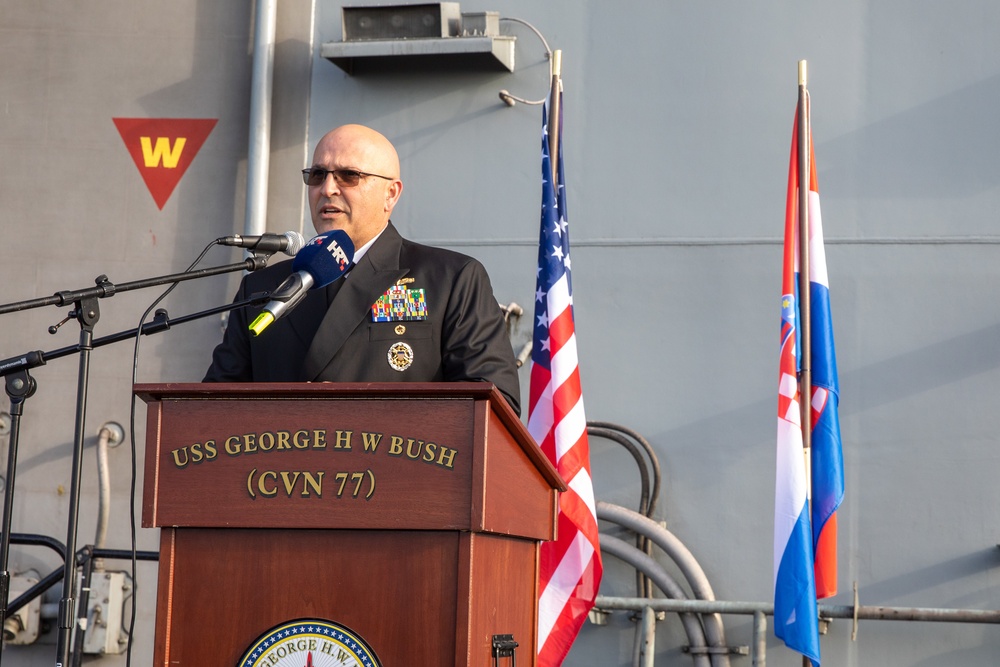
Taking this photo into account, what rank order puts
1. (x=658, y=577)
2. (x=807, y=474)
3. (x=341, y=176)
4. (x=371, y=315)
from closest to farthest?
(x=371, y=315)
(x=341, y=176)
(x=807, y=474)
(x=658, y=577)

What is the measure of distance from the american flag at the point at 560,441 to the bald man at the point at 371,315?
1.49 meters

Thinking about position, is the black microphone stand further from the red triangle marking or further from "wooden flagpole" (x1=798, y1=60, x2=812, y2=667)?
the red triangle marking

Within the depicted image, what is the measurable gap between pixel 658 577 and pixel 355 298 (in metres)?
2.58

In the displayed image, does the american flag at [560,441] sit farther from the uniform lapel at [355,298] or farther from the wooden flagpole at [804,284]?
the uniform lapel at [355,298]

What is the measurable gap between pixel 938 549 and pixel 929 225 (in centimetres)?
135

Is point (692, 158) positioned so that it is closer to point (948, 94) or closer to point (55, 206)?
point (948, 94)

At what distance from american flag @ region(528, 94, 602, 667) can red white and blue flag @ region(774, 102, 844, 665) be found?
2.18ft

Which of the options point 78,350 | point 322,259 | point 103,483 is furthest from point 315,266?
point 103,483

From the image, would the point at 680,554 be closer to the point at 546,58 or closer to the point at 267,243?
the point at 546,58

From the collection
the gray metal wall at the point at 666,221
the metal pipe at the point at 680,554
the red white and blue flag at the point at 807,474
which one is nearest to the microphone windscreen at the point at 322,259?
the red white and blue flag at the point at 807,474

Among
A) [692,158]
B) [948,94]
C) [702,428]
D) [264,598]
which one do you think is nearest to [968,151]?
[948,94]

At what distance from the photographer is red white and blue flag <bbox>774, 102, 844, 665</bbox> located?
4035 millimetres

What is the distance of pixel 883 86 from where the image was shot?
17.2 feet

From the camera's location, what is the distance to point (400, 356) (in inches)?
108
